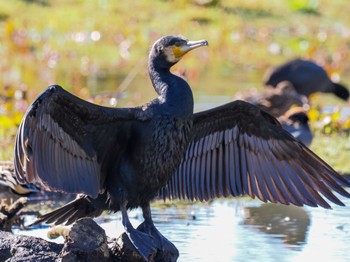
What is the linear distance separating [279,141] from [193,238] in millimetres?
1118

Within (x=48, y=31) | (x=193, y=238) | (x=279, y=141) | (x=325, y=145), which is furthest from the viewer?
(x=48, y=31)

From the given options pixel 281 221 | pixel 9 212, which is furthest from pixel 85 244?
pixel 281 221

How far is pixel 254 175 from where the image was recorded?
7.38 metres

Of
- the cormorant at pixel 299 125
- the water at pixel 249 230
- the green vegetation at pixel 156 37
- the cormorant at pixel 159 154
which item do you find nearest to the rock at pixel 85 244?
the cormorant at pixel 159 154

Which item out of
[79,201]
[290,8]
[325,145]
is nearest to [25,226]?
[79,201]

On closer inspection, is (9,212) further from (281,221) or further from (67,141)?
(281,221)

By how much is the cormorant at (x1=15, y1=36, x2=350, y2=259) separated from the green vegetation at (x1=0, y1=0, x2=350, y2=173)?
26.8 ft

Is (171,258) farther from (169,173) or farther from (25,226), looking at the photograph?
(25,226)

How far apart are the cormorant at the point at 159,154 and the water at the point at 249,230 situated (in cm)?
45

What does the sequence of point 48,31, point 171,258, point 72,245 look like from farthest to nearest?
point 48,31
point 171,258
point 72,245

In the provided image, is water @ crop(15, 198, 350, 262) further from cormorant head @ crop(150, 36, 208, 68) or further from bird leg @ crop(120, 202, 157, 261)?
cormorant head @ crop(150, 36, 208, 68)

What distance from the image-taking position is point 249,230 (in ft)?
26.9

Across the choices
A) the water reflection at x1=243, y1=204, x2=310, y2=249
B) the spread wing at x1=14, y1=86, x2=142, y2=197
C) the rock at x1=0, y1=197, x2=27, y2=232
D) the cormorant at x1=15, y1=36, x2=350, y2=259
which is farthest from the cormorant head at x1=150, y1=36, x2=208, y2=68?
the water reflection at x1=243, y1=204, x2=310, y2=249

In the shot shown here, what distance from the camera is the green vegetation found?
57.5 ft
